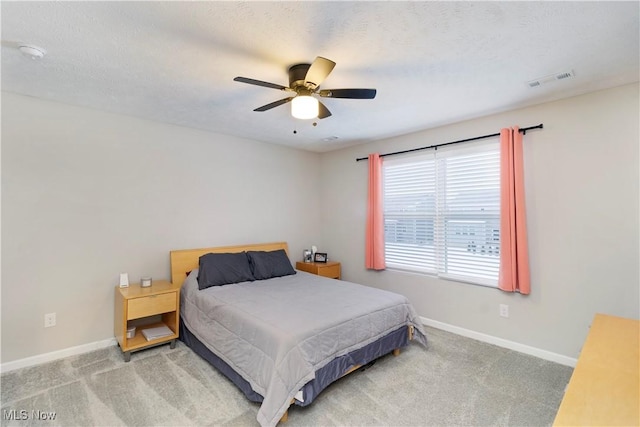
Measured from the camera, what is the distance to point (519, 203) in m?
3.00

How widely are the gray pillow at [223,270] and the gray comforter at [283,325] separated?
98 mm

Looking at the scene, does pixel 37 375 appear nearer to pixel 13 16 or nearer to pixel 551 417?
pixel 13 16

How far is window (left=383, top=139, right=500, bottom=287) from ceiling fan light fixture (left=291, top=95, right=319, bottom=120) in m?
2.06

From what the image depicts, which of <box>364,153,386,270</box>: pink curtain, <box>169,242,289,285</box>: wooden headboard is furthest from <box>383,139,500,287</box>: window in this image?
<box>169,242,289,285</box>: wooden headboard

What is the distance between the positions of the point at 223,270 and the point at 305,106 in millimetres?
2074

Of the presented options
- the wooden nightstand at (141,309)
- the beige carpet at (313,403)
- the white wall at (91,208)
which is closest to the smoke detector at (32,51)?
the white wall at (91,208)

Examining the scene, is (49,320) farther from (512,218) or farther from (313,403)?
(512,218)

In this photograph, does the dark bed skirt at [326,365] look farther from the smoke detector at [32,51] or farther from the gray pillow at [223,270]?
the smoke detector at [32,51]

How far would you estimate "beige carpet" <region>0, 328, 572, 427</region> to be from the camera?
2.05 m

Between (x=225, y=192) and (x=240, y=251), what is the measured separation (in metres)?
0.82

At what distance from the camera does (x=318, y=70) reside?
1930 millimetres

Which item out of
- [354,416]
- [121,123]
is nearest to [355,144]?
[121,123]

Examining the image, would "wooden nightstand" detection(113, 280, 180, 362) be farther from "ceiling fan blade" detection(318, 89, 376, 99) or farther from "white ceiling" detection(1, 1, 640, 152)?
"ceiling fan blade" detection(318, 89, 376, 99)

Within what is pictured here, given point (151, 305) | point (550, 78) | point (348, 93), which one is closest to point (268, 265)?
point (151, 305)
